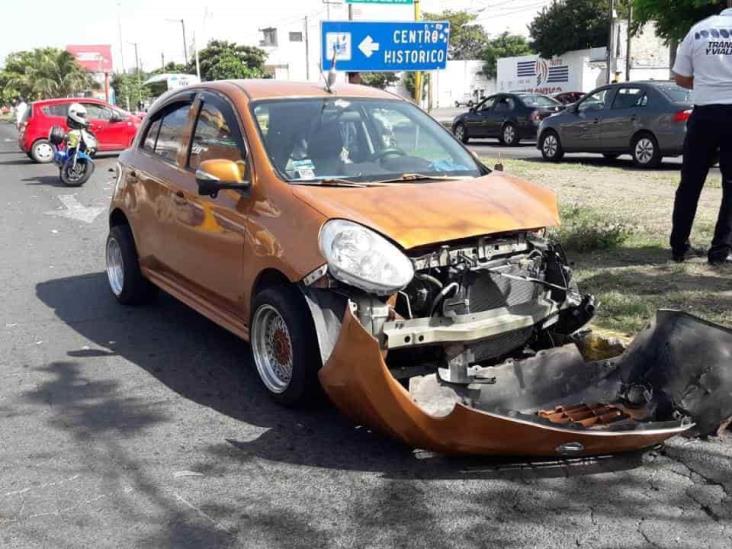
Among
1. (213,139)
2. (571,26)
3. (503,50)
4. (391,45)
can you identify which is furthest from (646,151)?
(503,50)

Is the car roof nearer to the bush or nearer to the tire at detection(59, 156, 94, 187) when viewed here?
the bush

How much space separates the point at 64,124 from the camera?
70.9 ft

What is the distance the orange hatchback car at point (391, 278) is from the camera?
11.9 feet

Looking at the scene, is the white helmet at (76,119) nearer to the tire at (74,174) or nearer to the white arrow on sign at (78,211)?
the tire at (74,174)

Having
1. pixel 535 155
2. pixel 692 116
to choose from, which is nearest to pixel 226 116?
pixel 692 116

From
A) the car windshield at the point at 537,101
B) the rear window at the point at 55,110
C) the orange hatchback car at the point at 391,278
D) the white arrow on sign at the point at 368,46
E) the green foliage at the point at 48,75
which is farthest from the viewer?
the green foliage at the point at 48,75

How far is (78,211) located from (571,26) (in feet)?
165

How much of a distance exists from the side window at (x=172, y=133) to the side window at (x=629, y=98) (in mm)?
11099

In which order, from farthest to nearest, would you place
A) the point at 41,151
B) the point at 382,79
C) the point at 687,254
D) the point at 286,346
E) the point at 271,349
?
the point at 382,79
the point at 41,151
the point at 687,254
the point at 271,349
the point at 286,346

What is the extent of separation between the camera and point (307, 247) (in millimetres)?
4051

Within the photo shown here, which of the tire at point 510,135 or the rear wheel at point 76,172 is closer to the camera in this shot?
the rear wheel at point 76,172

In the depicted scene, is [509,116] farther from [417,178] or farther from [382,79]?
[382,79]

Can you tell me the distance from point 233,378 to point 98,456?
1.18 meters

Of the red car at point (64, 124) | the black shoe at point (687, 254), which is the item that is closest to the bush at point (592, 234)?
the black shoe at point (687, 254)
